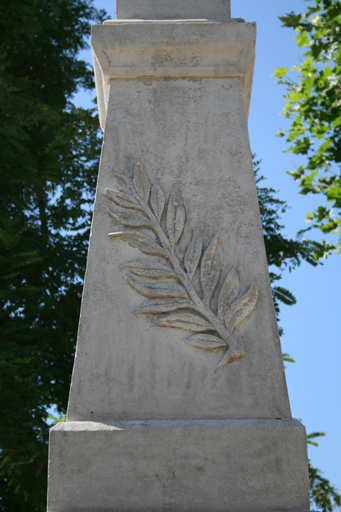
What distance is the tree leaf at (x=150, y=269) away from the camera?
2143 millimetres

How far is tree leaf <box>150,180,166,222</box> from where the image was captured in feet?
7.35

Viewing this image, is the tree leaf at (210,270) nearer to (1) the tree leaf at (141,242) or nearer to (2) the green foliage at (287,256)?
(1) the tree leaf at (141,242)

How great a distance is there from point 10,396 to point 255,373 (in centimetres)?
294

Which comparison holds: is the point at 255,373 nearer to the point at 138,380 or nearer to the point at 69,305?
the point at 138,380

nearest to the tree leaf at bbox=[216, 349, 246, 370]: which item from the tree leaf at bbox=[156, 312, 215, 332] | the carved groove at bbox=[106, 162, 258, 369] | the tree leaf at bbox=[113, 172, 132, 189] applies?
the carved groove at bbox=[106, 162, 258, 369]

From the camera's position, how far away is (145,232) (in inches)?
87.9

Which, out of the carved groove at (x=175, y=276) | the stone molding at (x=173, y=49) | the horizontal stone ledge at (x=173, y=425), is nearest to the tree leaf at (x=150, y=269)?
Answer: the carved groove at (x=175, y=276)

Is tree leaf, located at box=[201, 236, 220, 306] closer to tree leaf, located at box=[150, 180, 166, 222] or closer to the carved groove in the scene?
the carved groove

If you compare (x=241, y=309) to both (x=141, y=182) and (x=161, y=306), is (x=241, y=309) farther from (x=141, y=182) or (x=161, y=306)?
(x=141, y=182)

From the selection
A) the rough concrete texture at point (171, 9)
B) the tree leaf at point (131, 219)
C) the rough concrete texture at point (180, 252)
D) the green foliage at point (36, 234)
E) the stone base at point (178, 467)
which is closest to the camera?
the stone base at point (178, 467)

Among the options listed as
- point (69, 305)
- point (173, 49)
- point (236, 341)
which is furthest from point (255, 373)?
point (69, 305)

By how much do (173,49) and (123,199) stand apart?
2.37 ft

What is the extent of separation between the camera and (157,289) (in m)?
2.13

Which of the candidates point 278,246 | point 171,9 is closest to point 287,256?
point 278,246
